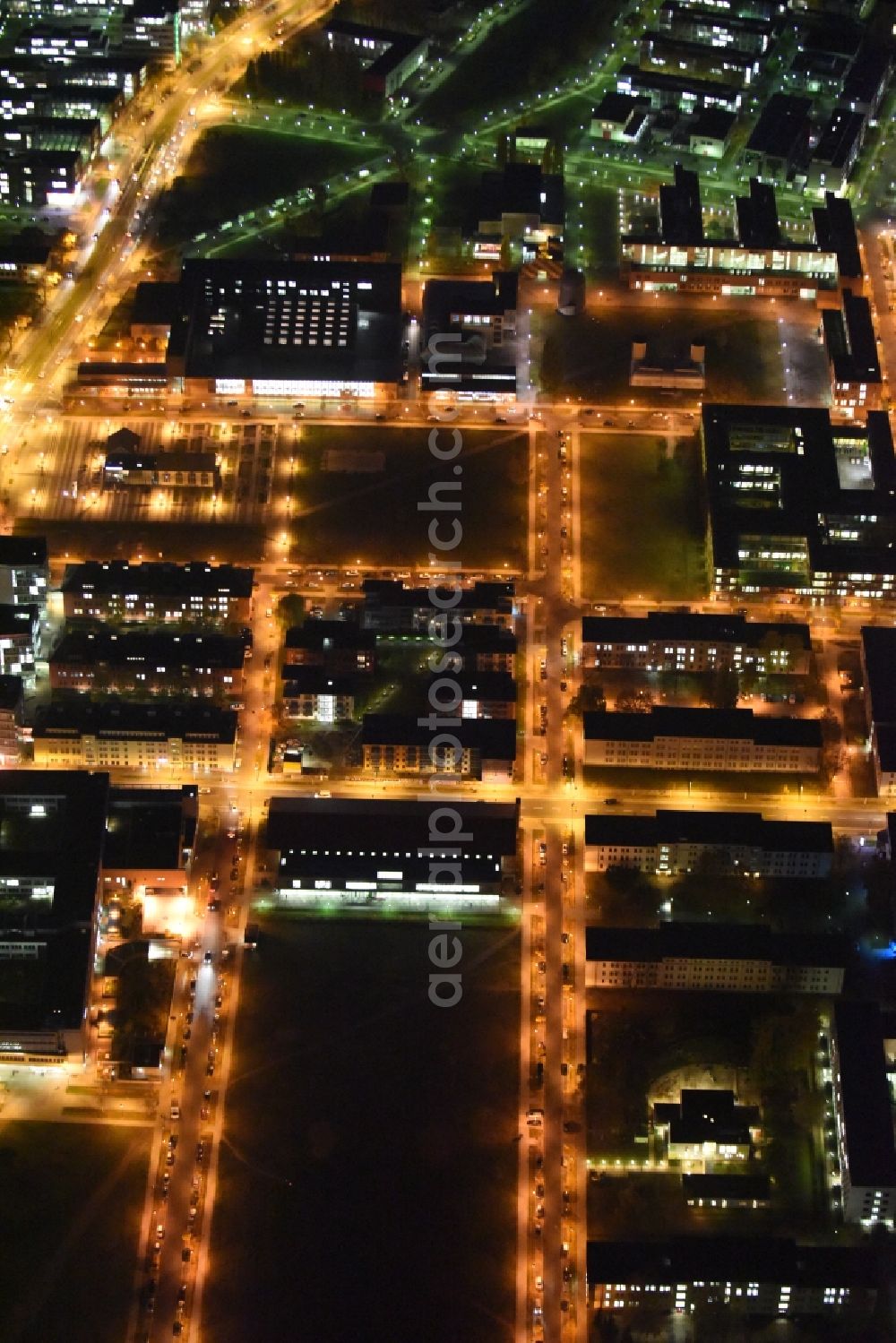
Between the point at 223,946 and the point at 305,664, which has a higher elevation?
the point at 305,664

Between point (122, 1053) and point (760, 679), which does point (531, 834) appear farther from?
point (122, 1053)

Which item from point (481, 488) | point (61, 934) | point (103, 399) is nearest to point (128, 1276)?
point (61, 934)

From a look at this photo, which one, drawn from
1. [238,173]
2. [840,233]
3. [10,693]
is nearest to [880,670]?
[840,233]

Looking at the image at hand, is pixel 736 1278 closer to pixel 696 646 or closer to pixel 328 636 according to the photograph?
pixel 696 646

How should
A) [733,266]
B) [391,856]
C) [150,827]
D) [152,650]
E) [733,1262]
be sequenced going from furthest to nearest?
[733,266] → [152,650] → [150,827] → [391,856] → [733,1262]

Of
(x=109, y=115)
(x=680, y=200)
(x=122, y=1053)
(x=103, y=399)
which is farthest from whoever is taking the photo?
(x=109, y=115)

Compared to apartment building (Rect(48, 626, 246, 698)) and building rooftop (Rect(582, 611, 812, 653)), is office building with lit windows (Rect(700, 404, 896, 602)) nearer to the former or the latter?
building rooftop (Rect(582, 611, 812, 653))
